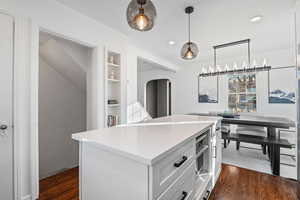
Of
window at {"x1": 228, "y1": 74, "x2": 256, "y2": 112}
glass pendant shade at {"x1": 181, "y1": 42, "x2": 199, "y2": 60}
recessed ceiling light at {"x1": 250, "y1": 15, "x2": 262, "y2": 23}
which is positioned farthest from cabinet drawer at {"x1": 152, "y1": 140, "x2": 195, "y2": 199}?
Answer: window at {"x1": 228, "y1": 74, "x2": 256, "y2": 112}

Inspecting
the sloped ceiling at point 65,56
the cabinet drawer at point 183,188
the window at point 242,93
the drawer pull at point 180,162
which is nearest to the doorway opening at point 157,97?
the window at point 242,93

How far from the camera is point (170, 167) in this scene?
0.89 m

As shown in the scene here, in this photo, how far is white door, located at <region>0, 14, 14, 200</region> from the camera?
5.07ft

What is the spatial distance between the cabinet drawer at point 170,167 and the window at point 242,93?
431 cm

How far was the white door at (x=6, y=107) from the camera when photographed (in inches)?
60.9

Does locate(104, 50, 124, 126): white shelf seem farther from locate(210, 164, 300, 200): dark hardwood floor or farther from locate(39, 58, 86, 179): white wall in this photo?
locate(210, 164, 300, 200): dark hardwood floor

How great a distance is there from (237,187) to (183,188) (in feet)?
5.16

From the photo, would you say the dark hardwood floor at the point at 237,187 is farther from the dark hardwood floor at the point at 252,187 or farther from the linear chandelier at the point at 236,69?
the linear chandelier at the point at 236,69

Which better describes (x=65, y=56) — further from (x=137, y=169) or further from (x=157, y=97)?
(x=157, y=97)

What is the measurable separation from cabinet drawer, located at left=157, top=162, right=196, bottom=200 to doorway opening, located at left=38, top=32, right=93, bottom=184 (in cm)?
217

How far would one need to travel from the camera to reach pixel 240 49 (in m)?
4.01

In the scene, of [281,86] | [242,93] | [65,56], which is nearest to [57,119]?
[65,56]

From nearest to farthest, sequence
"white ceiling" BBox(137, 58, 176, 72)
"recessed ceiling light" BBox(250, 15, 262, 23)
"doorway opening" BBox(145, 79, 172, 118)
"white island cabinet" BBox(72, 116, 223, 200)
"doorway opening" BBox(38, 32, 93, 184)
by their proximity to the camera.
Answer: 1. "white island cabinet" BBox(72, 116, 223, 200)
2. "recessed ceiling light" BBox(250, 15, 262, 23)
3. "doorway opening" BBox(38, 32, 93, 184)
4. "white ceiling" BBox(137, 58, 176, 72)
5. "doorway opening" BBox(145, 79, 172, 118)

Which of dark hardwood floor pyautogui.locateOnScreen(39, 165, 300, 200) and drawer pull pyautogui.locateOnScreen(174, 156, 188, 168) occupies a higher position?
drawer pull pyautogui.locateOnScreen(174, 156, 188, 168)
